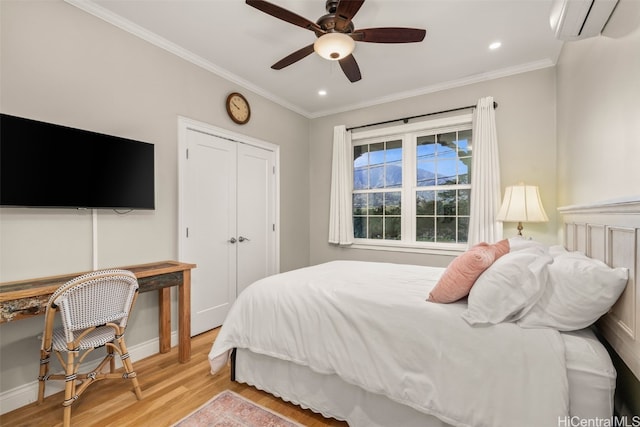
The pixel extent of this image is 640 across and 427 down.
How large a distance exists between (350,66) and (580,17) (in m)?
1.49

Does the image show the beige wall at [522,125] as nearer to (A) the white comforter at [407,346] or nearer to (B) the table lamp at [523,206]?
(B) the table lamp at [523,206]

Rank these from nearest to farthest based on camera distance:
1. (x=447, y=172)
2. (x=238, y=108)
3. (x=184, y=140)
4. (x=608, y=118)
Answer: (x=608, y=118) < (x=184, y=140) < (x=238, y=108) < (x=447, y=172)

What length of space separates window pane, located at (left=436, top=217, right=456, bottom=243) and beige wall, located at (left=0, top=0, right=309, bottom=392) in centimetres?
290

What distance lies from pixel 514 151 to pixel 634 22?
6.82ft

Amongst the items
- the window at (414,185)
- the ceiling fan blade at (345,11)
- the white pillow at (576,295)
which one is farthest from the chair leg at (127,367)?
the window at (414,185)

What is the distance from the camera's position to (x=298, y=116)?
175 inches

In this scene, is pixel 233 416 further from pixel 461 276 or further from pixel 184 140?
pixel 184 140

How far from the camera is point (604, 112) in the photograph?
5.47 ft

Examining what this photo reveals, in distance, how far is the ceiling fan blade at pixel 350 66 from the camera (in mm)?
2401

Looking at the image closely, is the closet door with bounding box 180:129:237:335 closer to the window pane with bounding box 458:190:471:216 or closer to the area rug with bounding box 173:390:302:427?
the area rug with bounding box 173:390:302:427

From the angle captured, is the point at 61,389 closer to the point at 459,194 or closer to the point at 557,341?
the point at 557,341

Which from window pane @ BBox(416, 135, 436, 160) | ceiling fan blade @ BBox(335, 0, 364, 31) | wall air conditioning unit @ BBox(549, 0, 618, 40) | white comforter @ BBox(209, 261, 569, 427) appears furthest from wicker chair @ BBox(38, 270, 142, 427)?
window pane @ BBox(416, 135, 436, 160)

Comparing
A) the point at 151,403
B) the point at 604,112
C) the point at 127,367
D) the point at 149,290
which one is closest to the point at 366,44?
the point at 604,112

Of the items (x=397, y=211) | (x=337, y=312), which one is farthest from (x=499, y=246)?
(x=397, y=211)
